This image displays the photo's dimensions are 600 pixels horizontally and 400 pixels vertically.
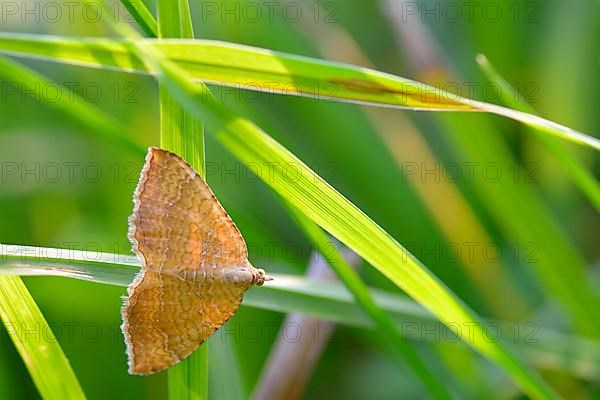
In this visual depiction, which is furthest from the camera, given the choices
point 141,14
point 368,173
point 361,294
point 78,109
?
point 368,173

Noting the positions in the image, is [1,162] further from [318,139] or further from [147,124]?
[318,139]

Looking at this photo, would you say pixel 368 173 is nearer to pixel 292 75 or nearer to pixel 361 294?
pixel 361 294

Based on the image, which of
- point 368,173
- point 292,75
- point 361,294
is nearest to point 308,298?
point 361,294

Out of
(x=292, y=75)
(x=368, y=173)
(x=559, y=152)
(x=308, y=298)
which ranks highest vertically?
(x=292, y=75)

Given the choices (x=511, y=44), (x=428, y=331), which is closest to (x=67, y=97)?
(x=428, y=331)

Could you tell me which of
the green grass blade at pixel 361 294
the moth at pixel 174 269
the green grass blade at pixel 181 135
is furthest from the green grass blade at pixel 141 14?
the green grass blade at pixel 361 294

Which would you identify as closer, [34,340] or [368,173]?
[34,340]

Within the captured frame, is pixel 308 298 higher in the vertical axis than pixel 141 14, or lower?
lower
